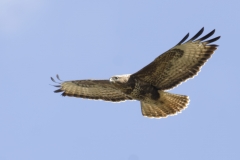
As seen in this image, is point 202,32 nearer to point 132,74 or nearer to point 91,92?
point 132,74

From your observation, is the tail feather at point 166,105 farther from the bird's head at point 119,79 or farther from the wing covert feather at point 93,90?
the bird's head at point 119,79

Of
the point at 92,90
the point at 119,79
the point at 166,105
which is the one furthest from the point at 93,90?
the point at 166,105

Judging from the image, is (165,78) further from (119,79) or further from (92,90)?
(92,90)

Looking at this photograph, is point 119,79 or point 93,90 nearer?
point 119,79

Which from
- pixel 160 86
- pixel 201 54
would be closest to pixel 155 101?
pixel 160 86

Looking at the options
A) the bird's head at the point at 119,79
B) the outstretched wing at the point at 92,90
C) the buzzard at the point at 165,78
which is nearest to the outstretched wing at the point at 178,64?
the buzzard at the point at 165,78

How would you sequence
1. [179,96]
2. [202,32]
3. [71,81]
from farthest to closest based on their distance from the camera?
[71,81]
[179,96]
[202,32]
